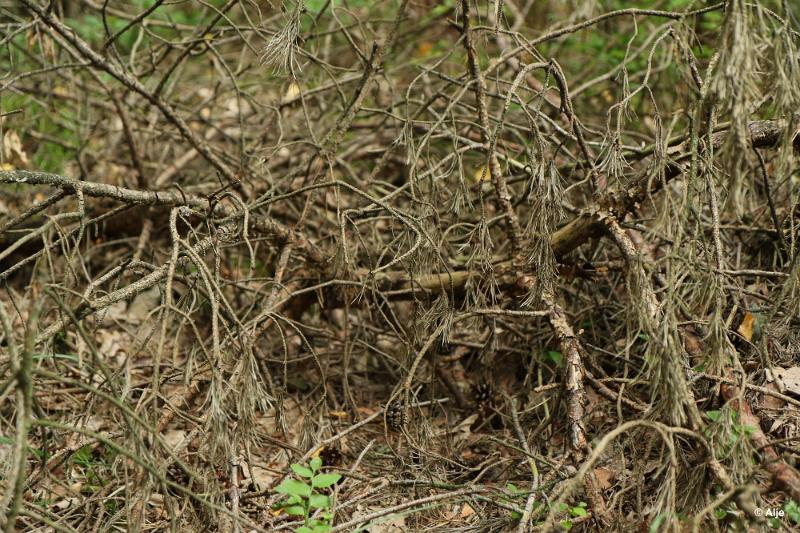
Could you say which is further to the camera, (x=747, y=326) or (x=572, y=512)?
(x=747, y=326)

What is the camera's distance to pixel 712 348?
6.36 feet

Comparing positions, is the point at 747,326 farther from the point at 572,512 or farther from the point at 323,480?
the point at 323,480

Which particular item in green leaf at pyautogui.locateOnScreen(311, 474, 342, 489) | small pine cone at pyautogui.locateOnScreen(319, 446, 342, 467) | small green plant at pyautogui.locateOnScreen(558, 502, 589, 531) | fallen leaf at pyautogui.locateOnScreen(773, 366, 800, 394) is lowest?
small pine cone at pyautogui.locateOnScreen(319, 446, 342, 467)

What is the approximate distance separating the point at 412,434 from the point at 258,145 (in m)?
1.82

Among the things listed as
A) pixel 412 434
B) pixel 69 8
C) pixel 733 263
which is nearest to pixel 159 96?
pixel 412 434

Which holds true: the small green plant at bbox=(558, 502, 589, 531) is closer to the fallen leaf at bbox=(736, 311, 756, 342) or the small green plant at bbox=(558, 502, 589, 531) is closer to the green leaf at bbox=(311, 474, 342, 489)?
the green leaf at bbox=(311, 474, 342, 489)

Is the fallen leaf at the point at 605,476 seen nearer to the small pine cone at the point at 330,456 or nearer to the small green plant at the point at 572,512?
→ the small green plant at the point at 572,512

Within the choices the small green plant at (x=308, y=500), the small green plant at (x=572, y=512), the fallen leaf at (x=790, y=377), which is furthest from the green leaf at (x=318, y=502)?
the fallen leaf at (x=790, y=377)

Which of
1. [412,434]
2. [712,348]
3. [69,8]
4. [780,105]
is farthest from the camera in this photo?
[69,8]

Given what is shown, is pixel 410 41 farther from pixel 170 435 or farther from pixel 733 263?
pixel 170 435

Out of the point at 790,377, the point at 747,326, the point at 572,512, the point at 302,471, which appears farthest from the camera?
the point at 747,326

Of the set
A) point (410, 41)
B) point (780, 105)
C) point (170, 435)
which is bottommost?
point (170, 435)

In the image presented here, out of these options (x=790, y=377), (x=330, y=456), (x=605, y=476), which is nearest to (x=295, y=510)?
(x=330, y=456)

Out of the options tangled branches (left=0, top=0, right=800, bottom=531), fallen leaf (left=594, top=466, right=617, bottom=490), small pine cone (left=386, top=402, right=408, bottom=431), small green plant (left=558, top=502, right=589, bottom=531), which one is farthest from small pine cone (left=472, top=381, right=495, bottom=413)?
small green plant (left=558, top=502, right=589, bottom=531)
